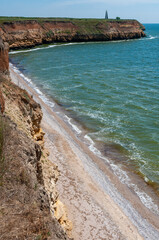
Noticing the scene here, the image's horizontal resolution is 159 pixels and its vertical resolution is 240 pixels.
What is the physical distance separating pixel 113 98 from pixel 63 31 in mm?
71374

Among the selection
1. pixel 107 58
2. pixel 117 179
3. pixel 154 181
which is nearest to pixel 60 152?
pixel 117 179

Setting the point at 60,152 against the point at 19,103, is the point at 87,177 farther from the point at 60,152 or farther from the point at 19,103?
the point at 19,103

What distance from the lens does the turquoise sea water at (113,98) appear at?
18.9 m

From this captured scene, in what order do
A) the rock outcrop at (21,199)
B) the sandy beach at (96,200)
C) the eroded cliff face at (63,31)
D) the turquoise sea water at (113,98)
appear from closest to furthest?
the rock outcrop at (21,199) < the sandy beach at (96,200) < the turquoise sea water at (113,98) < the eroded cliff face at (63,31)

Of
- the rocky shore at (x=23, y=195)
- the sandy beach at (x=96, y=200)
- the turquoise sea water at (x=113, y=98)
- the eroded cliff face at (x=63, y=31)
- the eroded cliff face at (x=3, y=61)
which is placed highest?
the eroded cliff face at (x=63, y=31)

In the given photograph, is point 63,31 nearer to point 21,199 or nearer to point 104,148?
point 104,148

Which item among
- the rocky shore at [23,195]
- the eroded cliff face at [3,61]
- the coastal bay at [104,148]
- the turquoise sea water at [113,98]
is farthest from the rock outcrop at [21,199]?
the eroded cliff face at [3,61]

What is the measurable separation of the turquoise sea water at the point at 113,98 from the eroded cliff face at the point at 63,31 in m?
26.3

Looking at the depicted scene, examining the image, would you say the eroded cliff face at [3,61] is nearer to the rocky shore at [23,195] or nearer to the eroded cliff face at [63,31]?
the rocky shore at [23,195]

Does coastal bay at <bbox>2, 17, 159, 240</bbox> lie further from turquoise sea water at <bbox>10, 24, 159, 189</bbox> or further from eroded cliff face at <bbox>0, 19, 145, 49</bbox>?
eroded cliff face at <bbox>0, 19, 145, 49</bbox>

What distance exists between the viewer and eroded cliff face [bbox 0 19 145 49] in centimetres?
7675

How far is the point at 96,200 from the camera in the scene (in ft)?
41.8

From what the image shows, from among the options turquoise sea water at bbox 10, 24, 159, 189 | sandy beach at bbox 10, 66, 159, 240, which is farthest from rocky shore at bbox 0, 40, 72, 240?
turquoise sea water at bbox 10, 24, 159, 189

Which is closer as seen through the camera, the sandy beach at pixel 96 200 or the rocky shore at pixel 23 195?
the rocky shore at pixel 23 195
